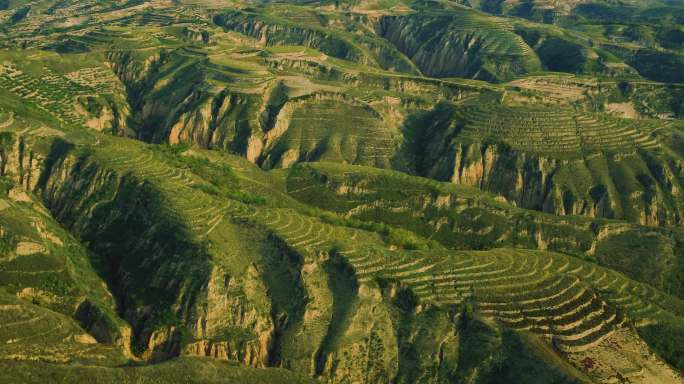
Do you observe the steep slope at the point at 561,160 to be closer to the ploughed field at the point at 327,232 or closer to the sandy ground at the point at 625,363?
the ploughed field at the point at 327,232

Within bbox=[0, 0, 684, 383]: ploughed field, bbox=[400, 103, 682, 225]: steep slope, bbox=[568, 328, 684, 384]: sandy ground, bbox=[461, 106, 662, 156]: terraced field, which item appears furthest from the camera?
bbox=[461, 106, 662, 156]: terraced field

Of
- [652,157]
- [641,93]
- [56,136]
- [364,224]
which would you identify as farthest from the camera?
[641,93]

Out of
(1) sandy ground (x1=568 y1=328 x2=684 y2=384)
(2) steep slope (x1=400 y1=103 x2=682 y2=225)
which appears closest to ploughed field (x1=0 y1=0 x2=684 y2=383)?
(1) sandy ground (x1=568 y1=328 x2=684 y2=384)

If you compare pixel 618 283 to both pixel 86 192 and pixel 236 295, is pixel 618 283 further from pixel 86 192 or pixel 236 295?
pixel 86 192

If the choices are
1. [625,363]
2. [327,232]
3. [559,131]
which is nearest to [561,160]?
[559,131]

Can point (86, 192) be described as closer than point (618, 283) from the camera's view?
No

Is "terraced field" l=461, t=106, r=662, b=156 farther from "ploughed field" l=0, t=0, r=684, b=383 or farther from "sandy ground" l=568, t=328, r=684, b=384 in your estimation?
"sandy ground" l=568, t=328, r=684, b=384

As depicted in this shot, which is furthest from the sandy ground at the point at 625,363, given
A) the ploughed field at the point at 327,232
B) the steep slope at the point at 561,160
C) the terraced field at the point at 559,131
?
the terraced field at the point at 559,131

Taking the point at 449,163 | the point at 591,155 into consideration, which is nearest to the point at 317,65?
the point at 449,163

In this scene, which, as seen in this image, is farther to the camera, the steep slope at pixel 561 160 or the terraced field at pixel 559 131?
the terraced field at pixel 559 131
